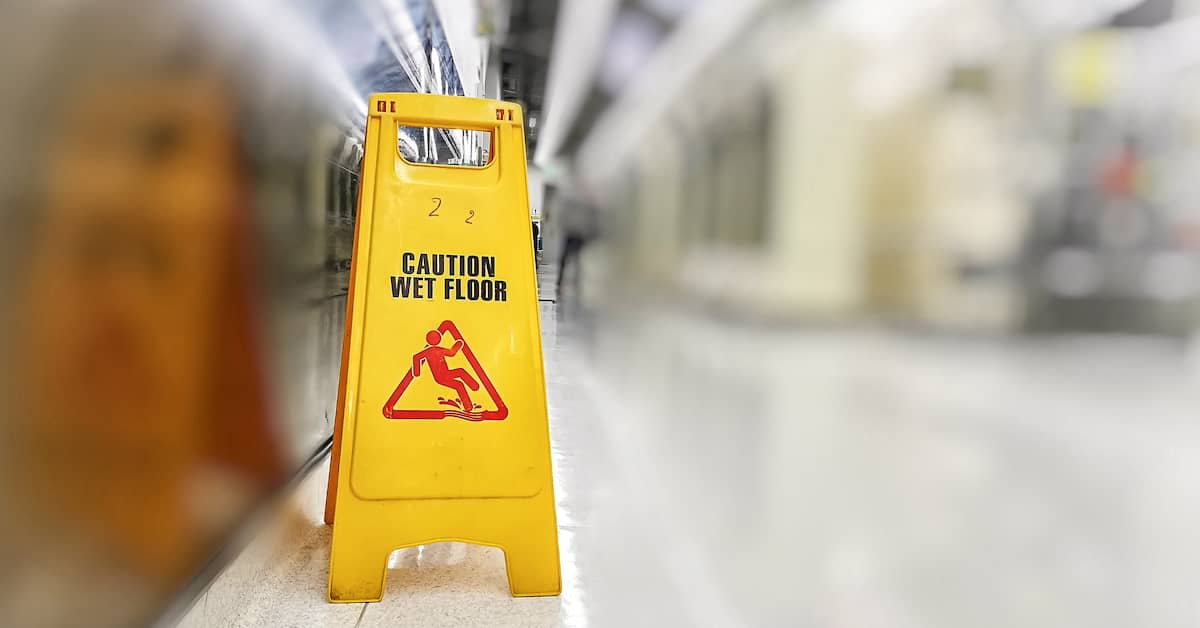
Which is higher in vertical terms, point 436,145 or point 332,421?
point 436,145

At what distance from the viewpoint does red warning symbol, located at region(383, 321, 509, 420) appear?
1.51 meters

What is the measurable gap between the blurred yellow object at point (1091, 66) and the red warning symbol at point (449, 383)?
6349mm

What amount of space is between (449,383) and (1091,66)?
7218 mm

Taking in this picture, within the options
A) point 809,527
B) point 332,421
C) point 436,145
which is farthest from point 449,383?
point 436,145

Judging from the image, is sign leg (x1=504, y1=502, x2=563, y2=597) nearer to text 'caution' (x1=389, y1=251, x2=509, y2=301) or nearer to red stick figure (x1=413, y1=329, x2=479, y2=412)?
red stick figure (x1=413, y1=329, x2=479, y2=412)

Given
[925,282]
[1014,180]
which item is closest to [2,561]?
[925,282]

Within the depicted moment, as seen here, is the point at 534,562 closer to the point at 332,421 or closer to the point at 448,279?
the point at 448,279

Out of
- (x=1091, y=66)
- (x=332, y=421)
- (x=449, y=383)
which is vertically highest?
(x=1091, y=66)

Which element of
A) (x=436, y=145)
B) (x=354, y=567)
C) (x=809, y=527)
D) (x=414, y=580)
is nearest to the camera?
(x=354, y=567)

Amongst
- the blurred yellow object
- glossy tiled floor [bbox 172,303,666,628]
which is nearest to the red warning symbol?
glossy tiled floor [bbox 172,303,666,628]

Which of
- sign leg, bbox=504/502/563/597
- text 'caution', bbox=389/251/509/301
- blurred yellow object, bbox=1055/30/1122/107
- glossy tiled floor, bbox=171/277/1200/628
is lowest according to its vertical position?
glossy tiled floor, bbox=171/277/1200/628

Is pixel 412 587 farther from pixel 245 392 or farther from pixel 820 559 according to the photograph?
pixel 820 559

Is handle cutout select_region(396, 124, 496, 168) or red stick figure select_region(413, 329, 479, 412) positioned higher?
handle cutout select_region(396, 124, 496, 168)

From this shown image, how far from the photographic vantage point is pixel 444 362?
1.53 metres
